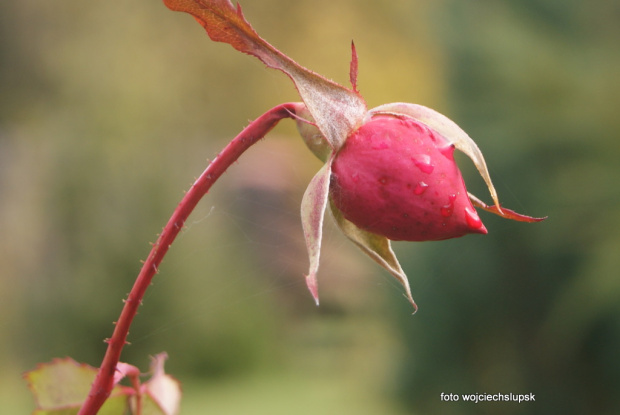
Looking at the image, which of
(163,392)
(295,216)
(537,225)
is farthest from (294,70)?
(295,216)

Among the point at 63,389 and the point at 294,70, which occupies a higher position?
the point at 294,70

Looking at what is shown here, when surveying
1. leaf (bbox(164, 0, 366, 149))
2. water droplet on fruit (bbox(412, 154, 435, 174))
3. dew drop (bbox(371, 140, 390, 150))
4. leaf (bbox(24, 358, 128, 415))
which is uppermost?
leaf (bbox(164, 0, 366, 149))

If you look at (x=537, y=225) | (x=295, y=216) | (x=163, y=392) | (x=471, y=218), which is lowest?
(x=295, y=216)

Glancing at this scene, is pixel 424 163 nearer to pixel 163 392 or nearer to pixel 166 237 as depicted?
pixel 166 237

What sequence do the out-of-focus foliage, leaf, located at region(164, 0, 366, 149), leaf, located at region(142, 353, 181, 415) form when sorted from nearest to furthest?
leaf, located at region(164, 0, 366, 149), leaf, located at region(142, 353, 181, 415), the out-of-focus foliage

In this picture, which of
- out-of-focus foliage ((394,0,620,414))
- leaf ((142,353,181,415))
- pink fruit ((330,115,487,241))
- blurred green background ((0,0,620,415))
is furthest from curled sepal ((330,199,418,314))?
out-of-focus foliage ((394,0,620,414))

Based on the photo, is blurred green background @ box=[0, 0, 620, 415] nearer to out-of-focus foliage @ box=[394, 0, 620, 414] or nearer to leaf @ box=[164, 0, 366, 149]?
out-of-focus foliage @ box=[394, 0, 620, 414]

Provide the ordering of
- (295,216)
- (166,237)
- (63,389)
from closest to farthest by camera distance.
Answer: (166,237), (63,389), (295,216)
